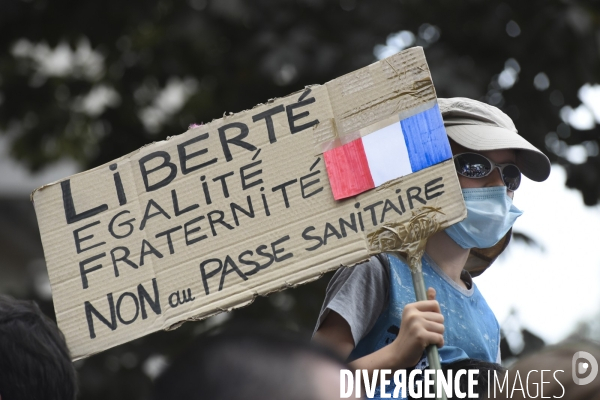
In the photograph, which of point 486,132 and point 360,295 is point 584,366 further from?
point 486,132

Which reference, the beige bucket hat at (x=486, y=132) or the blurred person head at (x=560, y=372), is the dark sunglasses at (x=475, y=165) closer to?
the beige bucket hat at (x=486, y=132)

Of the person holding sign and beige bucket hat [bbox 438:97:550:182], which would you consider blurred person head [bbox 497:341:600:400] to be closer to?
the person holding sign

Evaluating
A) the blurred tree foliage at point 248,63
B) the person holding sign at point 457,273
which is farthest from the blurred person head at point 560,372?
the blurred tree foliage at point 248,63

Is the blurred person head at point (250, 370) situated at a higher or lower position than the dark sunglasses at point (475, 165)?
lower

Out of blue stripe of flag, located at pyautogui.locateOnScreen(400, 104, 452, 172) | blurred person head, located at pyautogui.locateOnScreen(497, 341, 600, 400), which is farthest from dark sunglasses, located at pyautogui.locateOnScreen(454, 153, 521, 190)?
blurred person head, located at pyautogui.locateOnScreen(497, 341, 600, 400)

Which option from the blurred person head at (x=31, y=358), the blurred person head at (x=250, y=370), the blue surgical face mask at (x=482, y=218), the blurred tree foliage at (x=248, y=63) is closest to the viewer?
the blurred person head at (x=250, y=370)

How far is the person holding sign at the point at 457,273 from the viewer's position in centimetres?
202

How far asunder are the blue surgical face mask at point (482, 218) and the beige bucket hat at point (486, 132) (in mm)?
124

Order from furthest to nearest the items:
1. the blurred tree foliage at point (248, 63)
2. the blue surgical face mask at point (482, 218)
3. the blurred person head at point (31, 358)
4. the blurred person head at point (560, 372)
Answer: the blurred tree foliage at point (248, 63)
the blue surgical face mask at point (482, 218)
the blurred person head at point (31, 358)
the blurred person head at point (560, 372)

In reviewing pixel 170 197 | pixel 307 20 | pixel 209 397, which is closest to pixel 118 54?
pixel 307 20

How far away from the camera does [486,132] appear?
2.15m

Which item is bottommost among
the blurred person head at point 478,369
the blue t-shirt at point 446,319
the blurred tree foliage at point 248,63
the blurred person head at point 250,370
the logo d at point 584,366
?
the logo d at point 584,366

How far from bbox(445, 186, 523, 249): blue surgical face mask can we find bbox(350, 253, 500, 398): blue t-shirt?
0.10 meters

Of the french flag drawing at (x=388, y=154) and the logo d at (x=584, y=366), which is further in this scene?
the french flag drawing at (x=388, y=154)
